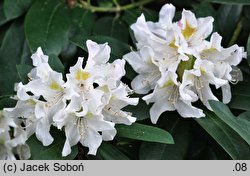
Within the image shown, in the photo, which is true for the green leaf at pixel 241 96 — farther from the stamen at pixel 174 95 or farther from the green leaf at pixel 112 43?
the green leaf at pixel 112 43

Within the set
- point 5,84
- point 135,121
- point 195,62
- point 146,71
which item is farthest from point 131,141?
point 5,84

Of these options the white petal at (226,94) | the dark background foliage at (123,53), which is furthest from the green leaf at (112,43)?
the white petal at (226,94)

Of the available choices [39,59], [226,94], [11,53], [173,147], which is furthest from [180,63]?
[11,53]

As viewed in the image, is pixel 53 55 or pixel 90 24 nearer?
pixel 53 55

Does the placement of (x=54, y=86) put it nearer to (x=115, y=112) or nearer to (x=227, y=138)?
(x=115, y=112)

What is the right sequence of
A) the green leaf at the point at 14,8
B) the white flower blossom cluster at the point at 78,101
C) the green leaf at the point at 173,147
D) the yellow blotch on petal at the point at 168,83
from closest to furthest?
the white flower blossom cluster at the point at 78,101, the yellow blotch on petal at the point at 168,83, the green leaf at the point at 173,147, the green leaf at the point at 14,8

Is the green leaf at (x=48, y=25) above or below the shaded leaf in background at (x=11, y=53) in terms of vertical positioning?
above

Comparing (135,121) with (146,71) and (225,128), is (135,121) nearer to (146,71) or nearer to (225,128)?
(146,71)
